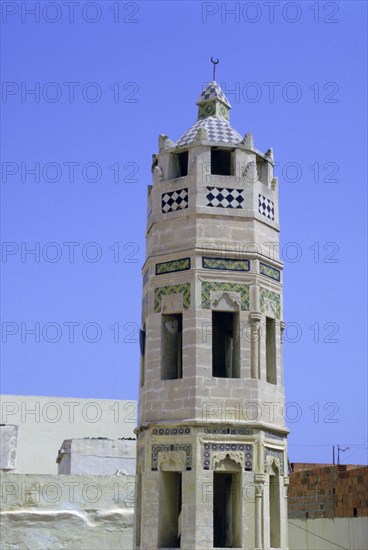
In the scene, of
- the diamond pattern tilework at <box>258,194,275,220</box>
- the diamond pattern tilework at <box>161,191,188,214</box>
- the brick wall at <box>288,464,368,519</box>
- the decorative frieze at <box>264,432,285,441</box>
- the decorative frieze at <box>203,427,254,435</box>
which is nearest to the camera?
the decorative frieze at <box>203,427,254,435</box>

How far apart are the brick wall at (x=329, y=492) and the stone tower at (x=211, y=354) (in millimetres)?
5265

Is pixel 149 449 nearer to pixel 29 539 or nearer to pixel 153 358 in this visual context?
pixel 153 358

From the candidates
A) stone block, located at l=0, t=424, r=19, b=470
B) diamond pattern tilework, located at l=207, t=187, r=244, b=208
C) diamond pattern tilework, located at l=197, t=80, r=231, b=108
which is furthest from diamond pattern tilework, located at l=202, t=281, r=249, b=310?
stone block, located at l=0, t=424, r=19, b=470

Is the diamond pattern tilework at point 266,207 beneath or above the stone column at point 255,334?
above

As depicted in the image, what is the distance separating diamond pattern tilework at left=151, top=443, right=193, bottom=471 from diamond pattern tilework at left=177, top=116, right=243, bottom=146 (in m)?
4.90

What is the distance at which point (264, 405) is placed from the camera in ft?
42.5

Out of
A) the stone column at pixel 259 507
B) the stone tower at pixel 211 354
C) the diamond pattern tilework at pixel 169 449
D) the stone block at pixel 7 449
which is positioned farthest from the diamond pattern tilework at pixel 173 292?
the stone block at pixel 7 449

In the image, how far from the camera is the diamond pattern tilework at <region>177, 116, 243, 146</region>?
14.1 meters

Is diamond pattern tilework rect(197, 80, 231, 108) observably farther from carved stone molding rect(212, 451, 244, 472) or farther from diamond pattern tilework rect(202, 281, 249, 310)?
carved stone molding rect(212, 451, 244, 472)

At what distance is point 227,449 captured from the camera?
41.2 feet

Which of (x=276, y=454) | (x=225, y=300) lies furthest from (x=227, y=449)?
(x=225, y=300)

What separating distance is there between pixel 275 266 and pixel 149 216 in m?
2.32

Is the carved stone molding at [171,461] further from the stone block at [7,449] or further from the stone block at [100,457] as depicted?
the stone block at [7,449]

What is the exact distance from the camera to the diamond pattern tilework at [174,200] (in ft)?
45.0
